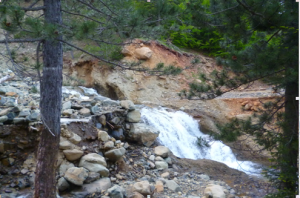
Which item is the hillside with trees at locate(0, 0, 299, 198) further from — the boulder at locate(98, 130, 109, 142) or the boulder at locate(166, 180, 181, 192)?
the boulder at locate(98, 130, 109, 142)

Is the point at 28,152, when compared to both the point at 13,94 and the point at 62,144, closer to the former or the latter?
the point at 62,144

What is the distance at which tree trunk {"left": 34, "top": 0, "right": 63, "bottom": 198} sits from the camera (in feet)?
13.0

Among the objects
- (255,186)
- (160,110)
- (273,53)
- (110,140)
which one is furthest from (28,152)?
(160,110)

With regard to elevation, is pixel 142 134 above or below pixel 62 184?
above

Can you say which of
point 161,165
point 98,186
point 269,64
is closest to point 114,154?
point 98,186

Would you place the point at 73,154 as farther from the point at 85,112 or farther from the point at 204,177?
the point at 204,177

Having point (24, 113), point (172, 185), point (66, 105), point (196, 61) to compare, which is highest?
point (196, 61)

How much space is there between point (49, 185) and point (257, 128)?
11.4 feet

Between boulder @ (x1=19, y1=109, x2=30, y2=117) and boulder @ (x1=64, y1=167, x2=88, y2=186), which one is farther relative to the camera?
boulder @ (x1=19, y1=109, x2=30, y2=117)

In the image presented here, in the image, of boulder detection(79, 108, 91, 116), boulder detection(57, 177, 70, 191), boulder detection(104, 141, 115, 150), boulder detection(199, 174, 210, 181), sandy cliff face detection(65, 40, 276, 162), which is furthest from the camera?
sandy cliff face detection(65, 40, 276, 162)

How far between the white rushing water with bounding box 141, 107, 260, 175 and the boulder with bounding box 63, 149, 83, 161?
397 cm

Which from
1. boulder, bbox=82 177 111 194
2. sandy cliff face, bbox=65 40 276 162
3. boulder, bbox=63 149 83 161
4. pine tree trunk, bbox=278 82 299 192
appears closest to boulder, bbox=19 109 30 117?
boulder, bbox=63 149 83 161

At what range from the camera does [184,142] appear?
1013 centimetres

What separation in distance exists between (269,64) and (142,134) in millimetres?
4845
